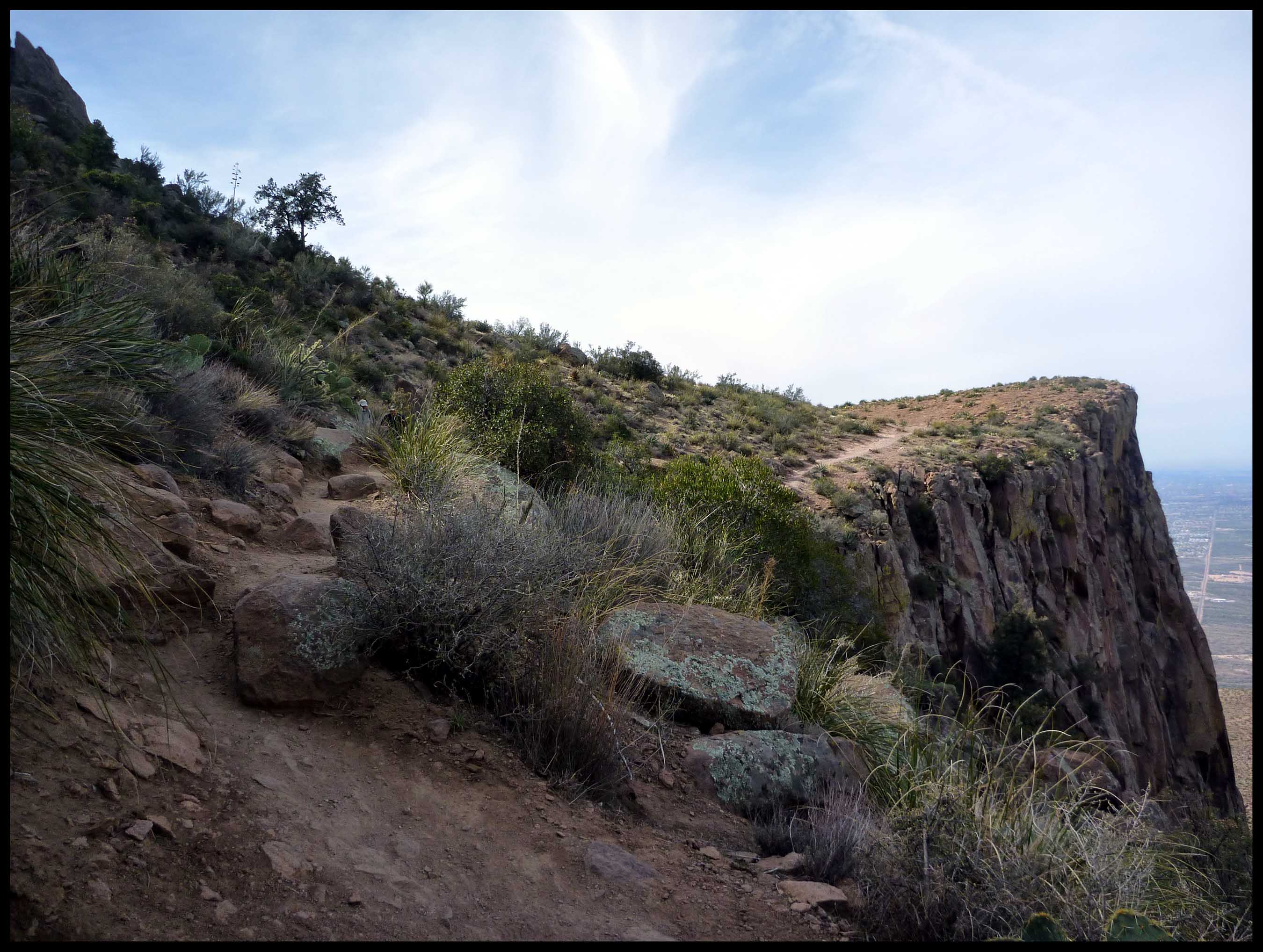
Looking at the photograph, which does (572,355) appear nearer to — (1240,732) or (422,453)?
(422,453)

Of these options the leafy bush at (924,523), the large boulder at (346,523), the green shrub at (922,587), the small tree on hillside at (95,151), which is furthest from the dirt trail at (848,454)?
the small tree on hillside at (95,151)

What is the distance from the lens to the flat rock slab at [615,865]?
290 centimetres

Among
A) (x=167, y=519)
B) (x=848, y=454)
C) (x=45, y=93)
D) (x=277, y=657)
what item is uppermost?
(x=45, y=93)

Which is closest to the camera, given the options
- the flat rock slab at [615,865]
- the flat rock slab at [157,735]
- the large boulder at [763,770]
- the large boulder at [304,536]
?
the flat rock slab at [157,735]

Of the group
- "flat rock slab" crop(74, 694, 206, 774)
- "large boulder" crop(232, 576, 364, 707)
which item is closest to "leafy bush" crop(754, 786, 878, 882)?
"large boulder" crop(232, 576, 364, 707)

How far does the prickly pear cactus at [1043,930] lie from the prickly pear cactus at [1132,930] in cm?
14

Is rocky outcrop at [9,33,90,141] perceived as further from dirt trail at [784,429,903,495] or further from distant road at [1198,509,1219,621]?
distant road at [1198,509,1219,621]

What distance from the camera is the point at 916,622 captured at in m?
13.9

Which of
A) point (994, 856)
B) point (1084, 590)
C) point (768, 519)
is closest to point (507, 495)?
point (768, 519)

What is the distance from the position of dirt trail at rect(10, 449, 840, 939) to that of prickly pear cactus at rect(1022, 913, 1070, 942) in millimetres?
769

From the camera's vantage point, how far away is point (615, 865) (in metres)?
2.97

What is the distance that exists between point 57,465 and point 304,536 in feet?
8.96

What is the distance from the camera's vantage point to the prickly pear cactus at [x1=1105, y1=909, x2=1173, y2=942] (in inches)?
90.8

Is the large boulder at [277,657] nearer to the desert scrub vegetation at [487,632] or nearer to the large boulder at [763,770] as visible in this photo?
the desert scrub vegetation at [487,632]
